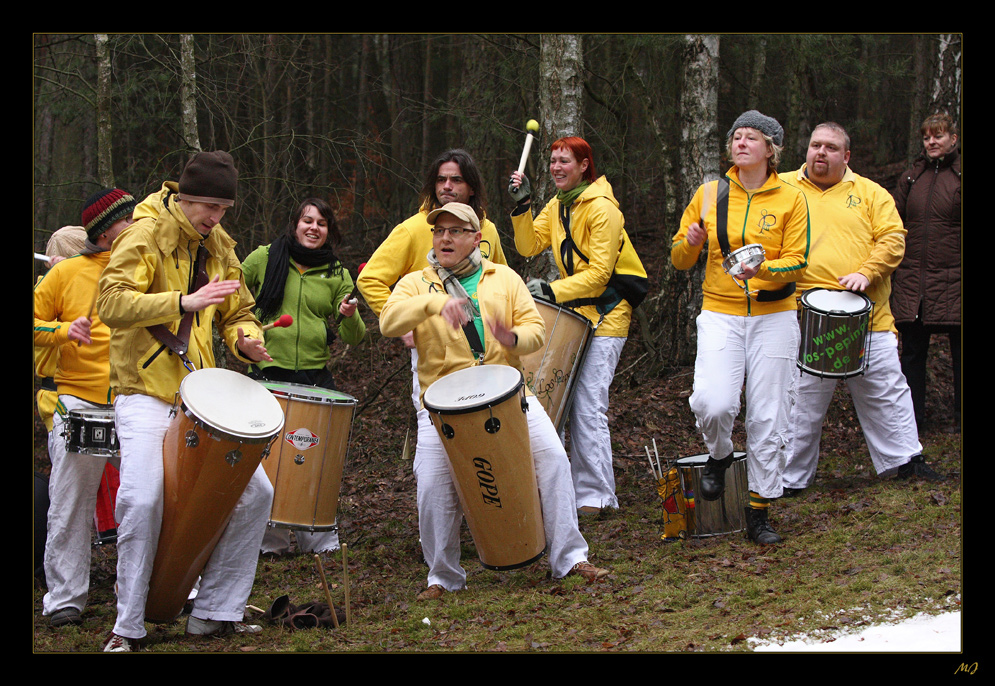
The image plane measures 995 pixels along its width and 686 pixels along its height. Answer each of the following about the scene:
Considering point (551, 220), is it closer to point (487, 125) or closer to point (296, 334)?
point (296, 334)

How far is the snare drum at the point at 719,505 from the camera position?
571cm

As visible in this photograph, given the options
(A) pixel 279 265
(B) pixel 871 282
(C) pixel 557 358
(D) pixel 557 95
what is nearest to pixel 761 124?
(B) pixel 871 282

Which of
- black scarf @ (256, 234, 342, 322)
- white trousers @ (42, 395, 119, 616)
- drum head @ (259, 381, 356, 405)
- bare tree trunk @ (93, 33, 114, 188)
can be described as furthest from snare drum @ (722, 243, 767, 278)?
bare tree trunk @ (93, 33, 114, 188)

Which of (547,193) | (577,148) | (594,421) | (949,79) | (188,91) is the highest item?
(949,79)

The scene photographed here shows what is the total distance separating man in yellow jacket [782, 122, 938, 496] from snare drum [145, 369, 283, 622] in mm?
3813

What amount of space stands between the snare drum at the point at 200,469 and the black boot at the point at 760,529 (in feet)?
9.40

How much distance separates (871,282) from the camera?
6.34 metres

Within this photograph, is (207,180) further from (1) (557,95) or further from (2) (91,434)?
(1) (557,95)

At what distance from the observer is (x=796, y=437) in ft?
22.1

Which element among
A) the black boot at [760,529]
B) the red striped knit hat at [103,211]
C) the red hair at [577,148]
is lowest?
the black boot at [760,529]

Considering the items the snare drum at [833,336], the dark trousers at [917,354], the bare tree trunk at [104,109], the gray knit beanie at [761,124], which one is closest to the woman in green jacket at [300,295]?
the gray knit beanie at [761,124]

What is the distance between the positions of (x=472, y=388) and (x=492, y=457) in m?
0.35

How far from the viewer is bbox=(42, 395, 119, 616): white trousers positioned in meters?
5.05

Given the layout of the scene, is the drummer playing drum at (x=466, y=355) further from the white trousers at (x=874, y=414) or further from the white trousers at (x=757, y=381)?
the white trousers at (x=874, y=414)
